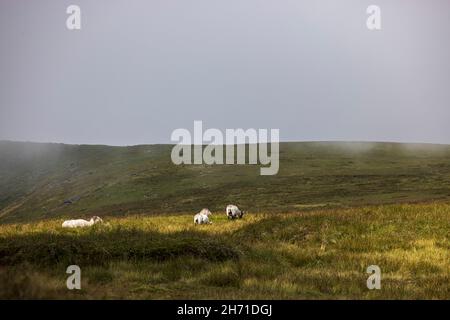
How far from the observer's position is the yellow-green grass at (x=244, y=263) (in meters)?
9.67

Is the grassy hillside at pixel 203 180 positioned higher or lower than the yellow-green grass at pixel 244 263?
lower

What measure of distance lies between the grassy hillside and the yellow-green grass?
36754 mm

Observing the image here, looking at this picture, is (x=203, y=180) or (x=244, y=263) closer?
(x=244, y=263)

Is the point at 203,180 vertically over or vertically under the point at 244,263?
under

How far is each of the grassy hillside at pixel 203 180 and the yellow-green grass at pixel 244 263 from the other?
36754 mm

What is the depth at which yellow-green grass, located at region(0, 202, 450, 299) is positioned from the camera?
967 centimetres

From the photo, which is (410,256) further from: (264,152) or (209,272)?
(264,152)

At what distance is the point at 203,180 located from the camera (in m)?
100

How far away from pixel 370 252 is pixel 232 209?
11.4 m

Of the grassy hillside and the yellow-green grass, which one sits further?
the grassy hillside

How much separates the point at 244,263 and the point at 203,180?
8753 centimetres

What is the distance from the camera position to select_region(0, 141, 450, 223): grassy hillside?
245ft

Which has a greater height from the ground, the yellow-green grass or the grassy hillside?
the yellow-green grass
